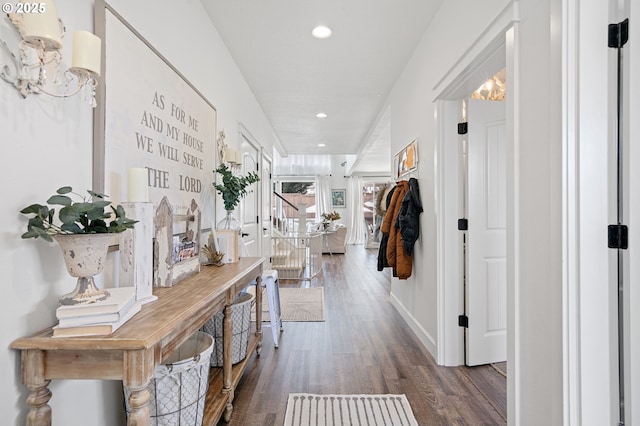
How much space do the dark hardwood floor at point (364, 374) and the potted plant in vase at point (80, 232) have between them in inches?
48.9

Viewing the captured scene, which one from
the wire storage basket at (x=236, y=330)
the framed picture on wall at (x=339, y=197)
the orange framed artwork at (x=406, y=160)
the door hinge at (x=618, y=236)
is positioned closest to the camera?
the door hinge at (x=618, y=236)

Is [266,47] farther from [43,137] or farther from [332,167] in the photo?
[332,167]

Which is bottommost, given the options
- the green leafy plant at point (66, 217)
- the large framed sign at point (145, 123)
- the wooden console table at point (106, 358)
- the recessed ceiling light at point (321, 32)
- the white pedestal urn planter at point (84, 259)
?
the wooden console table at point (106, 358)

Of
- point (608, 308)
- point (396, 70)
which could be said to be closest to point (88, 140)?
point (608, 308)

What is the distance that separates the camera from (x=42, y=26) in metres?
0.87

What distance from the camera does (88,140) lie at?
47.5 inches

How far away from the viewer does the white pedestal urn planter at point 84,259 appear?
94 centimetres

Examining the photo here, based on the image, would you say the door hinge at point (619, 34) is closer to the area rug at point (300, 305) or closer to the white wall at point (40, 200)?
the white wall at point (40, 200)

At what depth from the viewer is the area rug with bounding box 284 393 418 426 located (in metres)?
1.74

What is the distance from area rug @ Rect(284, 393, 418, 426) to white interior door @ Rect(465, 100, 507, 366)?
0.86 metres

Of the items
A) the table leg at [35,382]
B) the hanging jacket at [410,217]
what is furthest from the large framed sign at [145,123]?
the hanging jacket at [410,217]

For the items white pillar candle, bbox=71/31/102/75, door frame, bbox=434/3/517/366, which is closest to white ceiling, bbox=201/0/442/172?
door frame, bbox=434/3/517/366

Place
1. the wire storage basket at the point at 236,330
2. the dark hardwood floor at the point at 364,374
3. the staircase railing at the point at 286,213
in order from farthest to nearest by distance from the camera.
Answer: the staircase railing at the point at 286,213 < the wire storage basket at the point at 236,330 < the dark hardwood floor at the point at 364,374

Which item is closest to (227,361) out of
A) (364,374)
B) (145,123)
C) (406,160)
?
(364,374)
